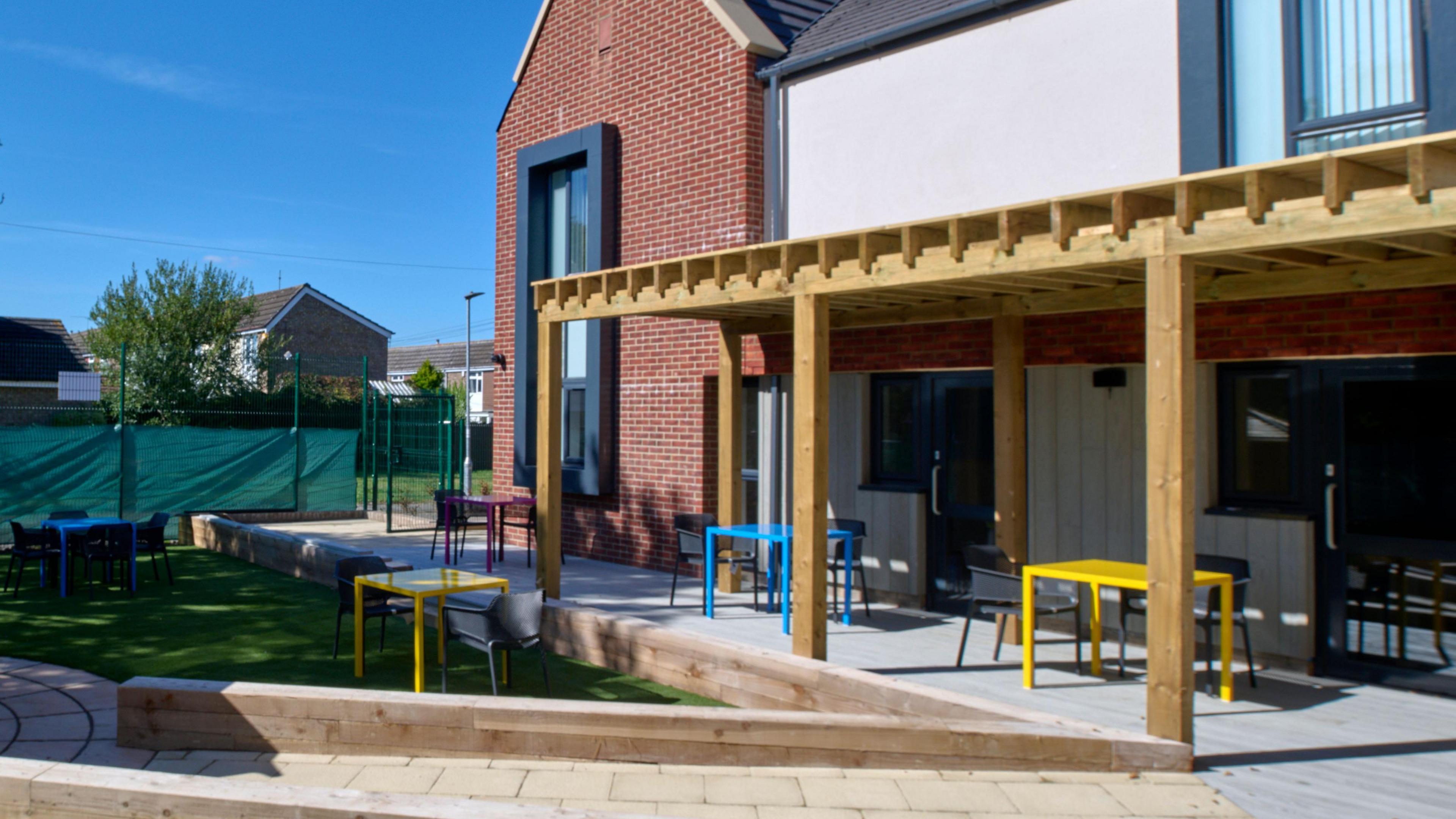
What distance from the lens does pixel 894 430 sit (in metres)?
10.2

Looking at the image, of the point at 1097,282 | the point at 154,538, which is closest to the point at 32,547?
the point at 154,538

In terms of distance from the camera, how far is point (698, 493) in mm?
11766

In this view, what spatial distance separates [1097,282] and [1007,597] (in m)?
2.30

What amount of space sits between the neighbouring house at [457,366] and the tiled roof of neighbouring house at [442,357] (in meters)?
0.02

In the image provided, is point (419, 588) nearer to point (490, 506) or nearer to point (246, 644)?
point (246, 644)

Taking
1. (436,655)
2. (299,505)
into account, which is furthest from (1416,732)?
(299,505)

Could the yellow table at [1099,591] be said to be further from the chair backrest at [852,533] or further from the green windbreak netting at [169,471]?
the green windbreak netting at [169,471]

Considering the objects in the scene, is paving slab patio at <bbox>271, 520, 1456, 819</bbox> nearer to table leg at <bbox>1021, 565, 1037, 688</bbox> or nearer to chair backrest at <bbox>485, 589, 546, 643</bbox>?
table leg at <bbox>1021, 565, 1037, 688</bbox>

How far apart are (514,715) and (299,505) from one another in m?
13.8

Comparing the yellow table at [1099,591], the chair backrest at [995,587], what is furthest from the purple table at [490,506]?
the yellow table at [1099,591]

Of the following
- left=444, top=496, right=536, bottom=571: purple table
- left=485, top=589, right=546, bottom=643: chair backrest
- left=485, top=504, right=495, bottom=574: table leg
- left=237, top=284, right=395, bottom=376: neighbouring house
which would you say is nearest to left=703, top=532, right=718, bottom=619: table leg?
left=485, top=589, right=546, bottom=643: chair backrest

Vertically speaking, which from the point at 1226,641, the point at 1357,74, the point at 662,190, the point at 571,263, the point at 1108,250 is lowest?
the point at 1226,641

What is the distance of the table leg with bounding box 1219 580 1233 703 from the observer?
265 inches

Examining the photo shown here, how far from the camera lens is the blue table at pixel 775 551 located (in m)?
8.66
